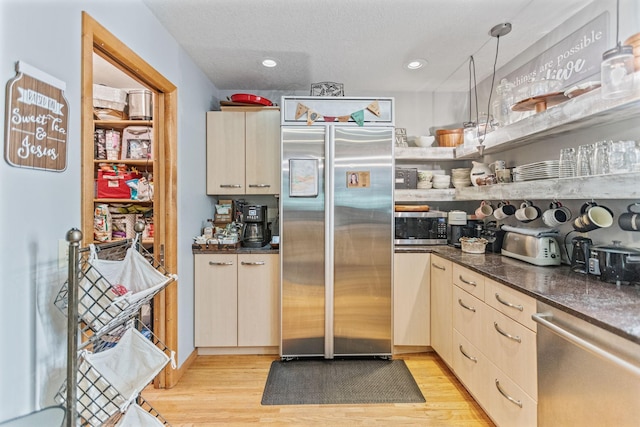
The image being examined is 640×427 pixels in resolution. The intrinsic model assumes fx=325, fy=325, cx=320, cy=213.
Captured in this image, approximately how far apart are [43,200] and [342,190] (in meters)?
1.89

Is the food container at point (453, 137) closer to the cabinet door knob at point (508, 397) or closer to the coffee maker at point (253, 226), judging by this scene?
the coffee maker at point (253, 226)

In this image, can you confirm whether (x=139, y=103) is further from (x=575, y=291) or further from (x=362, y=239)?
(x=575, y=291)

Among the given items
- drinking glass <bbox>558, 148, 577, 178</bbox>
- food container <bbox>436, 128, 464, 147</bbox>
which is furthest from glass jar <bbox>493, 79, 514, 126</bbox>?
food container <bbox>436, 128, 464, 147</bbox>

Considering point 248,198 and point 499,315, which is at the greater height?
point 248,198

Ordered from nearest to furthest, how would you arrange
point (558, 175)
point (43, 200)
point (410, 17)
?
point (43, 200)
point (558, 175)
point (410, 17)

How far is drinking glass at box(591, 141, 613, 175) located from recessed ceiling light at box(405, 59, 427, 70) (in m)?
1.49

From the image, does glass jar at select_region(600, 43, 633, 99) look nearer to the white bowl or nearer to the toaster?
the toaster

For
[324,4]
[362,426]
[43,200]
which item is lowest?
[362,426]

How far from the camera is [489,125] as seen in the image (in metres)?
2.61

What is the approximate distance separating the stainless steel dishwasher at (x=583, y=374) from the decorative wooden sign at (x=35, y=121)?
2077 millimetres

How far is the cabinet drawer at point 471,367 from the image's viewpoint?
1.90m

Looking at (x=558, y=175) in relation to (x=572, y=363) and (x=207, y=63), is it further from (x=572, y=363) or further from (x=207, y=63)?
(x=207, y=63)

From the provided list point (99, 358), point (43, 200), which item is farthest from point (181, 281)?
point (43, 200)

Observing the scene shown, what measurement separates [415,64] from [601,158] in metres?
1.60
